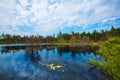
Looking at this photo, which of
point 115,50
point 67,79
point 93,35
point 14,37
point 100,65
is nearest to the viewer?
point 115,50

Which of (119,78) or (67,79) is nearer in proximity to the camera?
(119,78)

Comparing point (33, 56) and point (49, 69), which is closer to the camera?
point (49, 69)

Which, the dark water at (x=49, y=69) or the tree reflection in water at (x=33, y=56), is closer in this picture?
the dark water at (x=49, y=69)

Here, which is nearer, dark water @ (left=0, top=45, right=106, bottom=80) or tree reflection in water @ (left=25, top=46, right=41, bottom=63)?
dark water @ (left=0, top=45, right=106, bottom=80)

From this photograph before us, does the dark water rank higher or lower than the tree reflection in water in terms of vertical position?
lower

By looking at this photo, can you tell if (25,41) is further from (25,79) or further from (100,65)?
(100,65)

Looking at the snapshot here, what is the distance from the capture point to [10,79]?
614 inches

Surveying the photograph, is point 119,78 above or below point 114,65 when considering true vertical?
below

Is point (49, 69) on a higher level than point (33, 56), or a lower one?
lower

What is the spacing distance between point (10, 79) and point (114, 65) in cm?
1375

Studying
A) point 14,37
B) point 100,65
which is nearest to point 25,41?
point 14,37

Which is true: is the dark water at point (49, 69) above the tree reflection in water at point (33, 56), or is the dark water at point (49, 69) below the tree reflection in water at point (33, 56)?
below

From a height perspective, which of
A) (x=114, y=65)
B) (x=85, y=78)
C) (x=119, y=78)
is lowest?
(x=85, y=78)

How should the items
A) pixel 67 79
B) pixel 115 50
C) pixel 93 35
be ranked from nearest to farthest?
pixel 115 50, pixel 67 79, pixel 93 35
